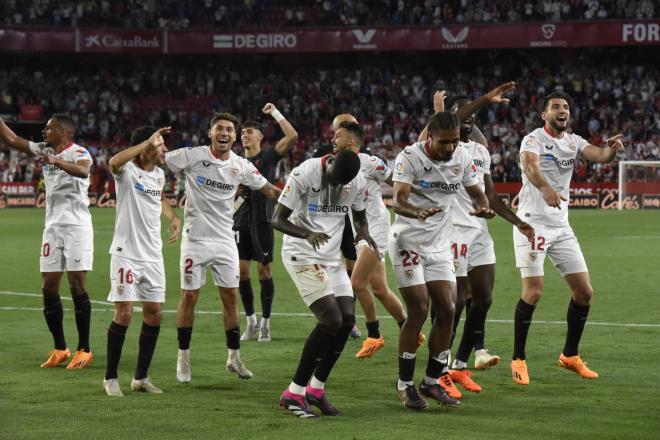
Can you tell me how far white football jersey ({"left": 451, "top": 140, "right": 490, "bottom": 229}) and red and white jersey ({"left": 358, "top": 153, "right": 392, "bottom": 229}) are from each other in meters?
0.96

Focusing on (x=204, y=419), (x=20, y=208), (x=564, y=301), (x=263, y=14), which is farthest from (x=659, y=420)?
(x=263, y=14)

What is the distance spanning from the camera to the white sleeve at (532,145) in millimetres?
9562

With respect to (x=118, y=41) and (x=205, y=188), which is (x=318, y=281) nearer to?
(x=205, y=188)

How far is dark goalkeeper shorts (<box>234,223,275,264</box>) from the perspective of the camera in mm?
11969

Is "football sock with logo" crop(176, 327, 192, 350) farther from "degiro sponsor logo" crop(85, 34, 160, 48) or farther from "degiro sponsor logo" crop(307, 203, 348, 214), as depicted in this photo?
"degiro sponsor logo" crop(85, 34, 160, 48)

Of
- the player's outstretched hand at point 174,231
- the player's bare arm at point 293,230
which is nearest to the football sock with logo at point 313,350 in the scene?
the player's bare arm at point 293,230

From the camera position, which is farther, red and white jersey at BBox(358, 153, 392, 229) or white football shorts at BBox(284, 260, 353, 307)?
red and white jersey at BBox(358, 153, 392, 229)

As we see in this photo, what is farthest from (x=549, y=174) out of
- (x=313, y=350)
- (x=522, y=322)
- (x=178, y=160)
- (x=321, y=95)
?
(x=321, y=95)

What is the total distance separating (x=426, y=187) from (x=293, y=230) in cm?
120

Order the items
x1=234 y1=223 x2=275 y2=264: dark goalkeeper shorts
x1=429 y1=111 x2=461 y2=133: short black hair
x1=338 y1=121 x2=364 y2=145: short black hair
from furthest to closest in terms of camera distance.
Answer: x1=234 y1=223 x2=275 y2=264: dark goalkeeper shorts → x1=338 y1=121 x2=364 y2=145: short black hair → x1=429 y1=111 x2=461 y2=133: short black hair

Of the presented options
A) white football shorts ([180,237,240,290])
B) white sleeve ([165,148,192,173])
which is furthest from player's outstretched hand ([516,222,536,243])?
white sleeve ([165,148,192,173])

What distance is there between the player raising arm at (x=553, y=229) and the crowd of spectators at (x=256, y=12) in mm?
39149

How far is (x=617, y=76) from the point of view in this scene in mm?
46812

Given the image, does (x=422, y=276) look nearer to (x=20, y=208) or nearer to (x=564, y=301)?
(x=564, y=301)
